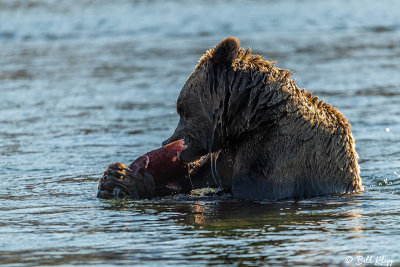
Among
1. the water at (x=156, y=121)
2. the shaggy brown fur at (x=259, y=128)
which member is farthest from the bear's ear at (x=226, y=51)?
the water at (x=156, y=121)

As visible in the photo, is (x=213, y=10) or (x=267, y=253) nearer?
(x=267, y=253)

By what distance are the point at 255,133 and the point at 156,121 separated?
5239 millimetres

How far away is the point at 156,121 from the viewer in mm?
12188

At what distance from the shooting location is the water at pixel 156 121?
576cm

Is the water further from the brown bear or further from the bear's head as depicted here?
the bear's head

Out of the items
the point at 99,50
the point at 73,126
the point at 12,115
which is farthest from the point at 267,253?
the point at 99,50

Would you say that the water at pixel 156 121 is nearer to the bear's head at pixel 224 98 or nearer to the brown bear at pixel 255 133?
the brown bear at pixel 255 133

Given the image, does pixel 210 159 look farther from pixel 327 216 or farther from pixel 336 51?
pixel 336 51

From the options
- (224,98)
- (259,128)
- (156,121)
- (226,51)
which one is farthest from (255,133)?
(156,121)

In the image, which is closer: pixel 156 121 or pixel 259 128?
pixel 259 128

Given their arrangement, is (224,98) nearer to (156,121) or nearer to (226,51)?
(226,51)

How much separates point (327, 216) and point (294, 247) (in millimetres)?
1122

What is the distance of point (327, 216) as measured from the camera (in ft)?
21.8

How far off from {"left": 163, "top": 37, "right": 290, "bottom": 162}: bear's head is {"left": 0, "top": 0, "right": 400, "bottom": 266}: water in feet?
1.96
